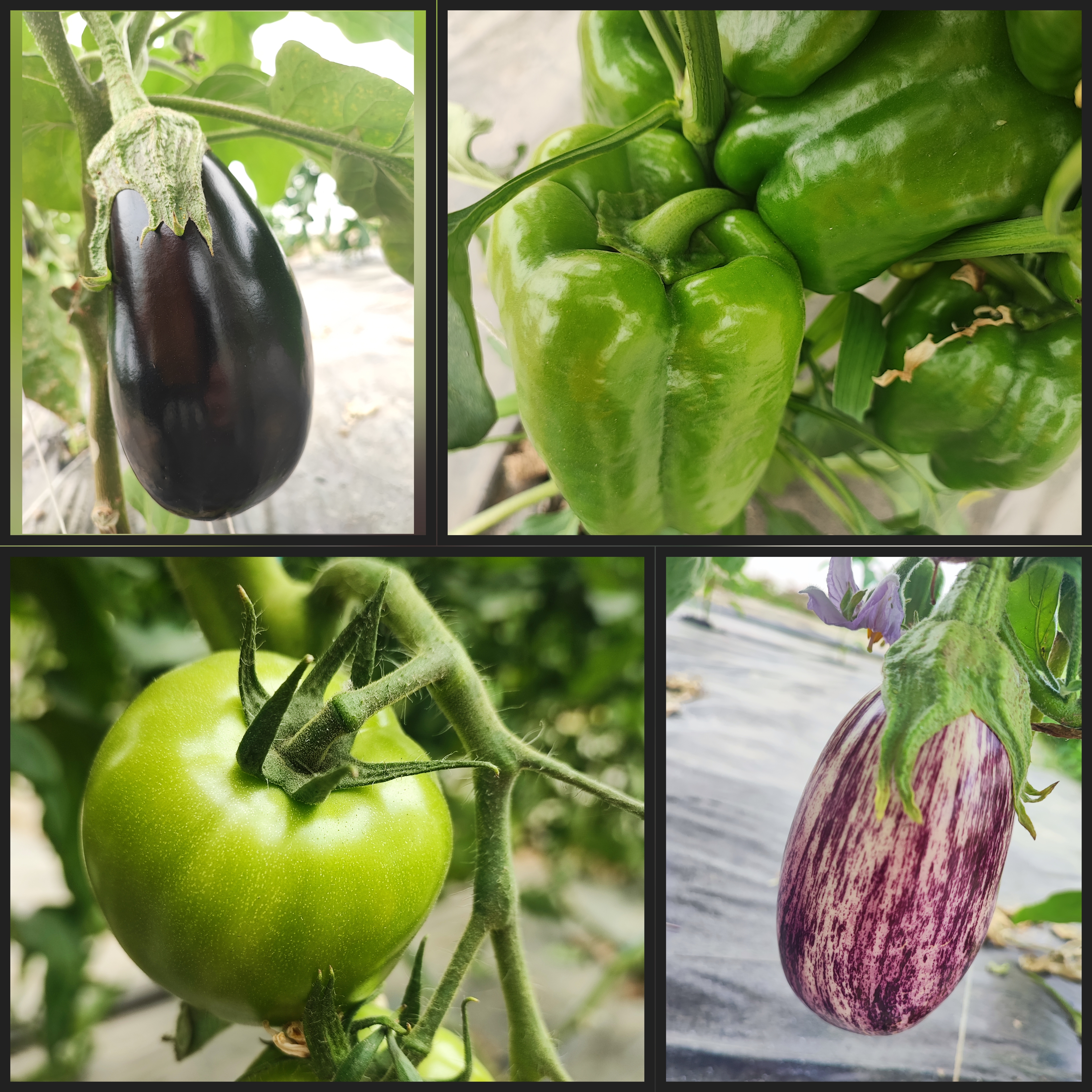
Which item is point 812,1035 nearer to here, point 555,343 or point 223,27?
point 555,343

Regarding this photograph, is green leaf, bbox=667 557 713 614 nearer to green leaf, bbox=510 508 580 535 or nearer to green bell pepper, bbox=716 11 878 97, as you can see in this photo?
green leaf, bbox=510 508 580 535

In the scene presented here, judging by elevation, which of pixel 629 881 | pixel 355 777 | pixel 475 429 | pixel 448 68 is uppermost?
pixel 448 68

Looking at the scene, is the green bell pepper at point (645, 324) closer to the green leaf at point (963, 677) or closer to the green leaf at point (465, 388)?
the green leaf at point (465, 388)

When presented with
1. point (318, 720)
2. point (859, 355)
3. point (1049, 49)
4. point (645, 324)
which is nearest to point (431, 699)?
point (318, 720)

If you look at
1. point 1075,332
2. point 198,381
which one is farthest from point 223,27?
point 1075,332

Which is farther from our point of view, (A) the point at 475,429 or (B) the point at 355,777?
(A) the point at 475,429

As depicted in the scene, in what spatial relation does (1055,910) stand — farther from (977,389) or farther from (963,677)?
(977,389)

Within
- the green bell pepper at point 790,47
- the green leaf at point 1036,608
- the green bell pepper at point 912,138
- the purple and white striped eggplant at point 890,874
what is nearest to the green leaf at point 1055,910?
the purple and white striped eggplant at point 890,874
